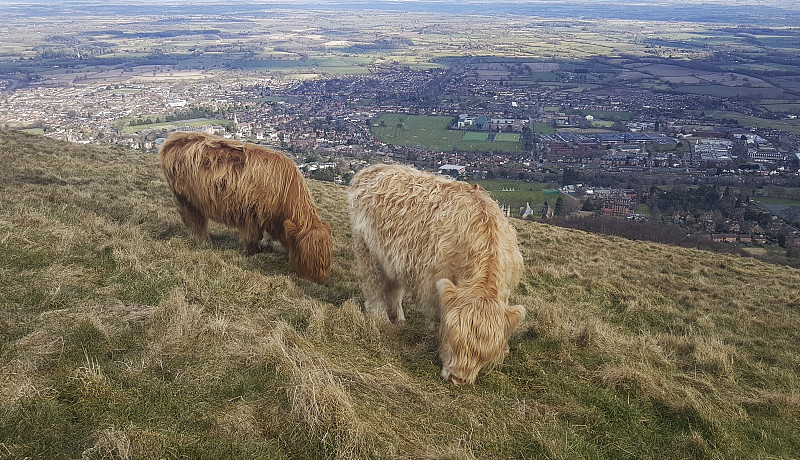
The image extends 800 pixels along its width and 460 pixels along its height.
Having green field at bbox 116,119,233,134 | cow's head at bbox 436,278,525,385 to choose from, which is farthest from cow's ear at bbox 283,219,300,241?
green field at bbox 116,119,233,134

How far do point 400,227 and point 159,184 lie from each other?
45.1 ft

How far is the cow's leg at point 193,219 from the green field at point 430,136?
60.8 m

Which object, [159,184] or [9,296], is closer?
[9,296]

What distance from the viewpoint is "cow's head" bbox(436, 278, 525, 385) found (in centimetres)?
530

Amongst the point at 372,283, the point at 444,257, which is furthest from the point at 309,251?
the point at 444,257

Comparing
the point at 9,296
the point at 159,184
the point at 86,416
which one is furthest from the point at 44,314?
the point at 159,184

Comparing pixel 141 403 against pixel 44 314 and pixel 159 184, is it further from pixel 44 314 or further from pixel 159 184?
pixel 159 184

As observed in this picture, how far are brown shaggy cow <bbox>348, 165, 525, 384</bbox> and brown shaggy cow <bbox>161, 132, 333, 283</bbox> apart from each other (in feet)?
5.14

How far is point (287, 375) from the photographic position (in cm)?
469

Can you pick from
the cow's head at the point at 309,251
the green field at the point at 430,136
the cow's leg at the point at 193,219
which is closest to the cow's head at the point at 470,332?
the cow's head at the point at 309,251

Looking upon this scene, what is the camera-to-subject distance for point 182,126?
5803cm

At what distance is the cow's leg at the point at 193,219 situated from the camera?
1027cm

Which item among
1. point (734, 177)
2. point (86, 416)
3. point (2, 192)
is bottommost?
point (734, 177)

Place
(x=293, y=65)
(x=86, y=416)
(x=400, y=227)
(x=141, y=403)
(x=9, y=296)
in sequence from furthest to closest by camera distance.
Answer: (x=293, y=65)
(x=400, y=227)
(x=9, y=296)
(x=141, y=403)
(x=86, y=416)
